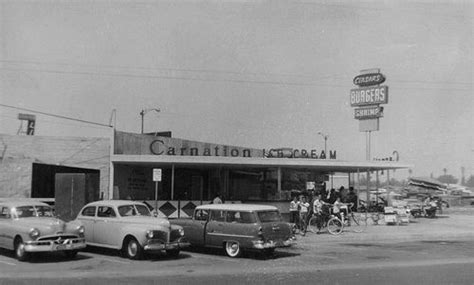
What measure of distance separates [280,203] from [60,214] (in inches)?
415

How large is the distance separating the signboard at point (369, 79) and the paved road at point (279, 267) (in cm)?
1799

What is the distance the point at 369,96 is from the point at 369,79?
121cm

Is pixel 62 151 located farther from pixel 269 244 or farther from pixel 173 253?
pixel 269 244

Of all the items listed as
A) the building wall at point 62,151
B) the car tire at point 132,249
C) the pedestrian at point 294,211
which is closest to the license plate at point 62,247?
the car tire at point 132,249

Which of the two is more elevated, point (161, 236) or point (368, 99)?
point (368, 99)

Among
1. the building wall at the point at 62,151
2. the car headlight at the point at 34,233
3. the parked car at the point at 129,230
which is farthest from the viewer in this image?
the building wall at the point at 62,151

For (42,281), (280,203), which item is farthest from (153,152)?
(42,281)

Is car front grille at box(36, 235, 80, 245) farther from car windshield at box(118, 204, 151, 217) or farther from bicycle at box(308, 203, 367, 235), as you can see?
bicycle at box(308, 203, 367, 235)

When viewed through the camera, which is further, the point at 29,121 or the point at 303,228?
the point at 29,121

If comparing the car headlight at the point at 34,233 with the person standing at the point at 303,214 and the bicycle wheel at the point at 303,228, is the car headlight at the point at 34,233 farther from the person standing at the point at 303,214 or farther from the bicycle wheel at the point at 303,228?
the person standing at the point at 303,214

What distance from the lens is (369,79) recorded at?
35156 millimetres

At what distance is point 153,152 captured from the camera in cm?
3144

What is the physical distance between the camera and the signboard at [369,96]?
34.1 metres

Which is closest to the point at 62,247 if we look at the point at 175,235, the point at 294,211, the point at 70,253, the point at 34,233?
the point at 34,233
